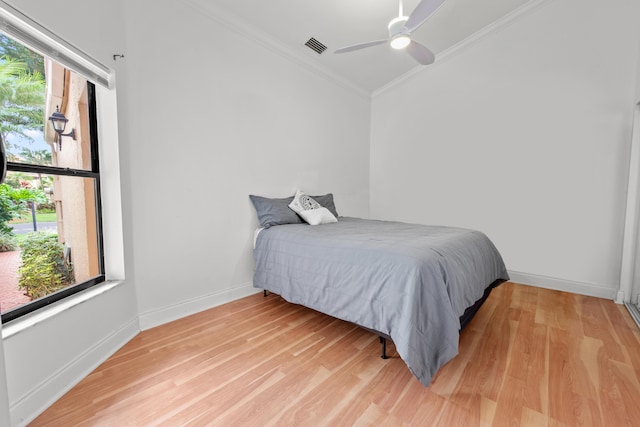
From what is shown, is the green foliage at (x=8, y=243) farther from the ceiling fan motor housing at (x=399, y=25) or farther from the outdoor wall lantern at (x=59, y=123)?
the ceiling fan motor housing at (x=399, y=25)

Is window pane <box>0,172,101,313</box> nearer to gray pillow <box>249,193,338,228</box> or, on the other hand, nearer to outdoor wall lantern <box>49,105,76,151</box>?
outdoor wall lantern <box>49,105,76,151</box>

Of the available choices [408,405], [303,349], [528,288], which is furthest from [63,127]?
[528,288]

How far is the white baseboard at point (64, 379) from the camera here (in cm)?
121

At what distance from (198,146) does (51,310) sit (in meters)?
1.52

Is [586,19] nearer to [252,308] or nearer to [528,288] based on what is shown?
[528,288]

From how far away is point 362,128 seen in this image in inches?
174

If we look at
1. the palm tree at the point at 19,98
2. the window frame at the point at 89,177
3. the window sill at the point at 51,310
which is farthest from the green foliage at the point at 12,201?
the window sill at the point at 51,310

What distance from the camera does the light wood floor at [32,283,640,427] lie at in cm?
127

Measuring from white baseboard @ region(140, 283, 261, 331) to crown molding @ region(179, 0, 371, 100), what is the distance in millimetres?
2587

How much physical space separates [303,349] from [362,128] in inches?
142

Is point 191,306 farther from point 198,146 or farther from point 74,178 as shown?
point 198,146

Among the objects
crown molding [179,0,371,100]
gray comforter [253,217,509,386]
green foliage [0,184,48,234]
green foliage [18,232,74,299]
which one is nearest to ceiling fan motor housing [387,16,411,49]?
crown molding [179,0,371,100]

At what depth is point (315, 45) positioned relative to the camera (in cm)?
317

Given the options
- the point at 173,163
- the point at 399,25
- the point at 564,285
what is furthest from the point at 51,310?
the point at 564,285
